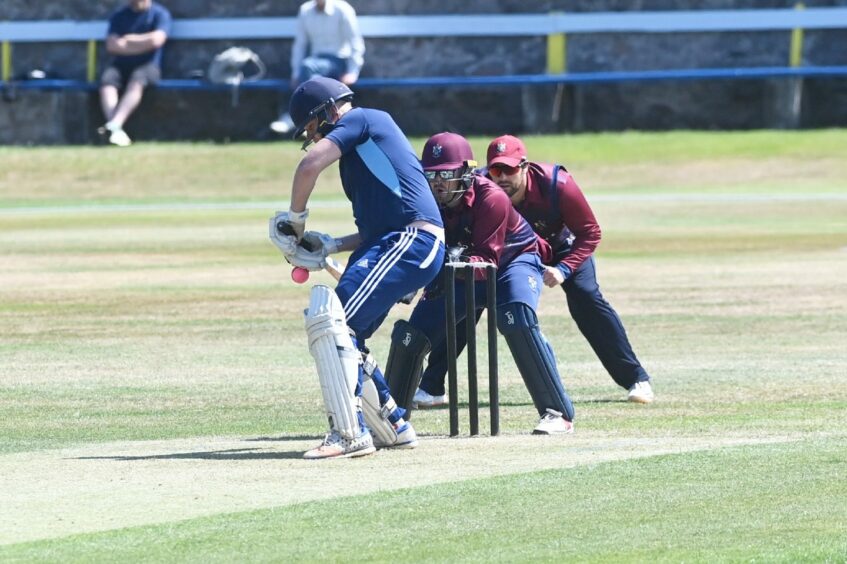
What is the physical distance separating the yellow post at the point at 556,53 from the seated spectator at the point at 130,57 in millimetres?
6263

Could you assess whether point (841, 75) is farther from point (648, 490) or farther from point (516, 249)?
point (648, 490)

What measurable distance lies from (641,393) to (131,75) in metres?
20.3

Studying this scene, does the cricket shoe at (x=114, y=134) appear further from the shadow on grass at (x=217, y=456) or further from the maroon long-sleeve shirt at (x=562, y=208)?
the shadow on grass at (x=217, y=456)

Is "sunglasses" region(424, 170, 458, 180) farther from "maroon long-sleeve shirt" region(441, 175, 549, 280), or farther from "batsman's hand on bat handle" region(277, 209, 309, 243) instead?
"batsman's hand on bat handle" region(277, 209, 309, 243)

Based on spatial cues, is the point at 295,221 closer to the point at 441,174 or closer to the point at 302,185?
the point at 302,185

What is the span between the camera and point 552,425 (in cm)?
935

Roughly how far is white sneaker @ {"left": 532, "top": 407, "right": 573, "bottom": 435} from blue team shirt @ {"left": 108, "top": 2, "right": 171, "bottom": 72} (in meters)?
21.0

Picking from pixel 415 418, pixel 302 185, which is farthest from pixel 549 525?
pixel 415 418

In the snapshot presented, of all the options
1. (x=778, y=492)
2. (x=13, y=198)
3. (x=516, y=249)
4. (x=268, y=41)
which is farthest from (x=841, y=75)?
(x=778, y=492)

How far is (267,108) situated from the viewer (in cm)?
3089

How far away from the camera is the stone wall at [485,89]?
30.6 meters

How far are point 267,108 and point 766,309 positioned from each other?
A: 647 inches

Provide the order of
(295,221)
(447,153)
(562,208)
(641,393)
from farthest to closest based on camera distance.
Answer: (641,393)
(562,208)
(447,153)
(295,221)

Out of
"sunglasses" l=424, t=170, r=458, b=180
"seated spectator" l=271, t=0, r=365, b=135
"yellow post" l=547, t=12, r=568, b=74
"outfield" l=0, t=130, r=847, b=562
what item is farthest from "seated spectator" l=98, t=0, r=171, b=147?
"sunglasses" l=424, t=170, r=458, b=180
